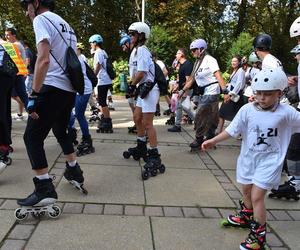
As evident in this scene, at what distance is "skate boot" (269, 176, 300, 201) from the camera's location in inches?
194

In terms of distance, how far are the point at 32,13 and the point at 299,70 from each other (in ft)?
9.23

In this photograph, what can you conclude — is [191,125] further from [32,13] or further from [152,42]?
[152,42]

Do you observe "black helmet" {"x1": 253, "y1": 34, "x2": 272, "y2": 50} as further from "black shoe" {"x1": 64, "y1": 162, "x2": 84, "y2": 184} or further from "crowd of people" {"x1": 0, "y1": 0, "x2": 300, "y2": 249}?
"black shoe" {"x1": 64, "y1": 162, "x2": 84, "y2": 184}

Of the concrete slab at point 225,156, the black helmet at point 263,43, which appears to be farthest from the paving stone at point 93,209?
the black helmet at point 263,43

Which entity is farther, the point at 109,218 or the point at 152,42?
the point at 152,42

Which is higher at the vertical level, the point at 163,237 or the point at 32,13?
the point at 32,13

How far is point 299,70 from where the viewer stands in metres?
4.77

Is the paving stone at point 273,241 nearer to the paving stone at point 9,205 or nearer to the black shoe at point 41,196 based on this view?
the black shoe at point 41,196

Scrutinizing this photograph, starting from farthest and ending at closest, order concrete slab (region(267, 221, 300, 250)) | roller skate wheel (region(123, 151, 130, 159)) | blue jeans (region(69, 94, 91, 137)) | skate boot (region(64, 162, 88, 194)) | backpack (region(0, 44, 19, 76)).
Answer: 1. blue jeans (region(69, 94, 91, 137))
2. roller skate wheel (region(123, 151, 130, 159))
3. backpack (region(0, 44, 19, 76))
4. skate boot (region(64, 162, 88, 194))
5. concrete slab (region(267, 221, 300, 250))

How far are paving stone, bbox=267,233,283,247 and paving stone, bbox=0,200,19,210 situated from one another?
7.89ft

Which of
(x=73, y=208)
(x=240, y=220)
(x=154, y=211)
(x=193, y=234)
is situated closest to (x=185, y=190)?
(x=154, y=211)

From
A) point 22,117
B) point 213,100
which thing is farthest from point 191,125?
point 22,117

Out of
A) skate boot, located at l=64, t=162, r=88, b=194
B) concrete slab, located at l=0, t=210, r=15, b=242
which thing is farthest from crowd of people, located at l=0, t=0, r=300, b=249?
concrete slab, located at l=0, t=210, r=15, b=242

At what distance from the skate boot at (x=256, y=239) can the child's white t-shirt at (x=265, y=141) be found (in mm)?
323
